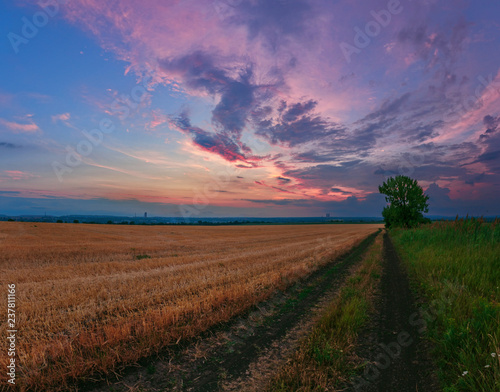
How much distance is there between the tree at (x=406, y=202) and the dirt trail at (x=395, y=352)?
170 feet

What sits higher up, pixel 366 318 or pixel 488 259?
pixel 488 259

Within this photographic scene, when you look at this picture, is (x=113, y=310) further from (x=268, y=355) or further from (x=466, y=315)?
(x=466, y=315)

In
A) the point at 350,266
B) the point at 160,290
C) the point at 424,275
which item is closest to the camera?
the point at 160,290

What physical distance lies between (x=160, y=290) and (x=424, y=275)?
11549 mm

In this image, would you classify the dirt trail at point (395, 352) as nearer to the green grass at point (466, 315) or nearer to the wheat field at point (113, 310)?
the green grass at point (466, 315)

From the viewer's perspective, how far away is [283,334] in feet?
19.5

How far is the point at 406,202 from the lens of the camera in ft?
171

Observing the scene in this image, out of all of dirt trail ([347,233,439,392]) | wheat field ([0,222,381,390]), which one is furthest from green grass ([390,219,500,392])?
wheat field ([0,222,381,390])

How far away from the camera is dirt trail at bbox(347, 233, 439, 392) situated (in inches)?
162

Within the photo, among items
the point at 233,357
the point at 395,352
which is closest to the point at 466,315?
the point at 395,352

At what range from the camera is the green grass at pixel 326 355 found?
13.3 ft

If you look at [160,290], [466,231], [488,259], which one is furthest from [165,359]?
[466,231]

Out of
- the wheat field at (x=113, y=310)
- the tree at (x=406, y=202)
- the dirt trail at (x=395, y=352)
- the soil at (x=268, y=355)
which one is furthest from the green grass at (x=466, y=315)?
the tree at (x=406, y=202)

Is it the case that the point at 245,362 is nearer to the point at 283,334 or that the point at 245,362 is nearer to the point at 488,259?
the point at 283,334
